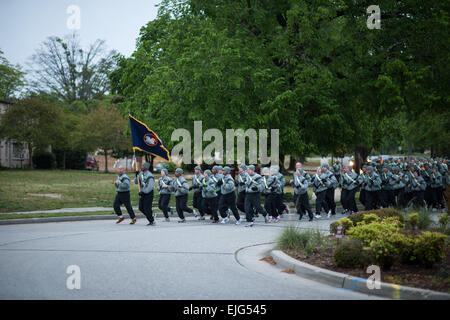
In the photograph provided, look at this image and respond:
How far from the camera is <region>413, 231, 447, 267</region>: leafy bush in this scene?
7.43 m

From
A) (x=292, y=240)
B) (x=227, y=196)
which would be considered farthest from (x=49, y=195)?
(x=292, y=240)

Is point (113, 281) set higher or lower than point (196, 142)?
lower

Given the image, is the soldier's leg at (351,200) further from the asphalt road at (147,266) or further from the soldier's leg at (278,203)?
the asphalt road at (147,266)

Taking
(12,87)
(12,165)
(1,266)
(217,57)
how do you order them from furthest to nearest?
(12,87)
(12,165)
(217,57)
(1,266)

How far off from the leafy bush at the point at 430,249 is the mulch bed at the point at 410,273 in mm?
155

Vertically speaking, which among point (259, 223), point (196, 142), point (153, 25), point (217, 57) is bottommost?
point (259, 223)

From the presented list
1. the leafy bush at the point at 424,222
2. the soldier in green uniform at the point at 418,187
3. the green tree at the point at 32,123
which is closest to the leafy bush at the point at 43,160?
the green tree at the point at 32,123

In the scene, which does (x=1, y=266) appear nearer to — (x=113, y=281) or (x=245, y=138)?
(x=113, y=281)

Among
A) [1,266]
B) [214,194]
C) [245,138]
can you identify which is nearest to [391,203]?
[245,138]

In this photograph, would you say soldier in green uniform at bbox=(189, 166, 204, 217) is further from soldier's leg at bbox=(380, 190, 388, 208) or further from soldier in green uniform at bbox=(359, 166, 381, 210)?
soldier's leg at bbox=(380, 190, 388, 208)

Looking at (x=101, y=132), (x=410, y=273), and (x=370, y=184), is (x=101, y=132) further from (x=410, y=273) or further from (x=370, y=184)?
(x=410, y=273)

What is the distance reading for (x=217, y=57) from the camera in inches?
782

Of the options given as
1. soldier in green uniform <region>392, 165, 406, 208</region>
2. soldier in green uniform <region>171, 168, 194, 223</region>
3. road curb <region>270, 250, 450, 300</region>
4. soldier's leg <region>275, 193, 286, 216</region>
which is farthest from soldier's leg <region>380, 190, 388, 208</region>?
road curb <region>270, 250, 450, 300</region>
